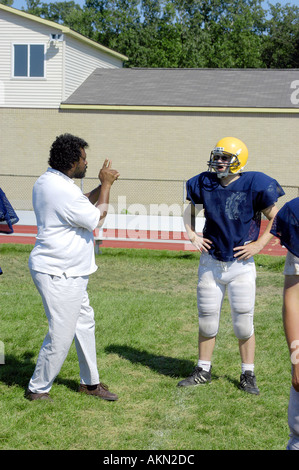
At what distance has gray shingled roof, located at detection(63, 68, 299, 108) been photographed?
24688 millimetres

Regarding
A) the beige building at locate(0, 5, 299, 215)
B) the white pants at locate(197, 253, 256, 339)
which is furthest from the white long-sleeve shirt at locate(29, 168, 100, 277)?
the beige building at locate(0, 5, 299, 215)

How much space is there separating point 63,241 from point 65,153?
0.69 meters

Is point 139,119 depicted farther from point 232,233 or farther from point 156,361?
point 232,233

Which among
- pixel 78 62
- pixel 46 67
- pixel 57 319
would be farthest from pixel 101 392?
pixel 78 62

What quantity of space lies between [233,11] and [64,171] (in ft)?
178

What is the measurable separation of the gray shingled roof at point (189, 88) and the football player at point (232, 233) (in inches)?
771

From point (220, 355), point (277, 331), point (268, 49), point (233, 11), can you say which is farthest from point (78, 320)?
point (233, 11)

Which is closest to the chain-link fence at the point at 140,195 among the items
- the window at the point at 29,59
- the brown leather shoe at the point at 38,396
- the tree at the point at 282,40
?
the window at the point at 29,59

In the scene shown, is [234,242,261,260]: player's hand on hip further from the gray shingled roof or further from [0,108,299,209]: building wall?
the gray shingled roof

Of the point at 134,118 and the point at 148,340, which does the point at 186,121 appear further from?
the point at 148,340

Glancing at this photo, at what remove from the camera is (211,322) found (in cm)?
521

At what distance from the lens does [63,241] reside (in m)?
4.57

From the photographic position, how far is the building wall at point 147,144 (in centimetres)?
2394

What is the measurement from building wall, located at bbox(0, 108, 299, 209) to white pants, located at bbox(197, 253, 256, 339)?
18.5 meters
